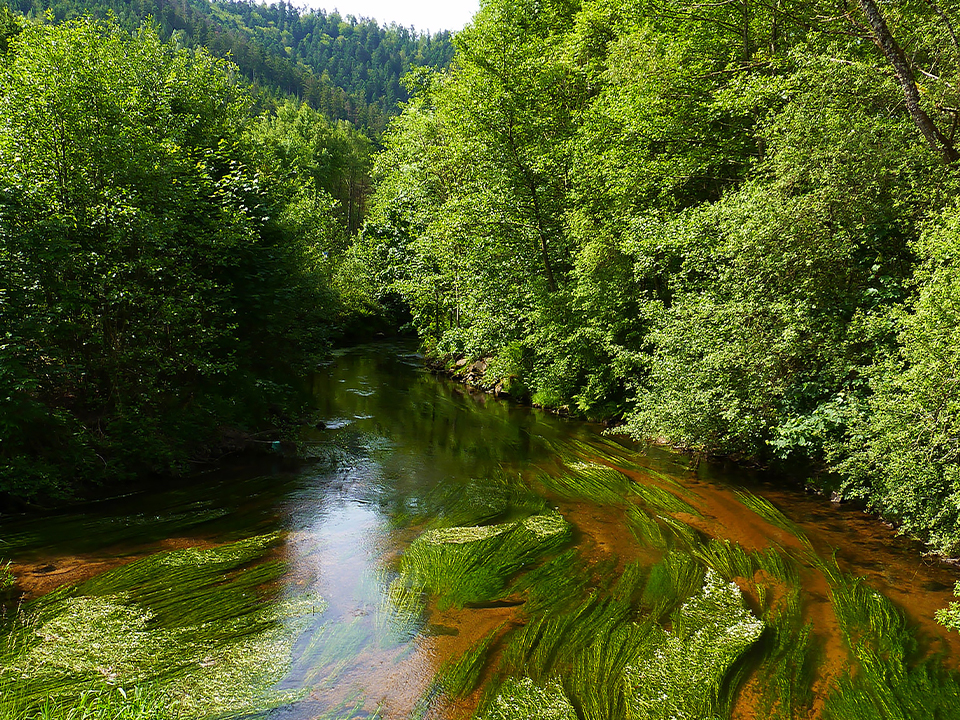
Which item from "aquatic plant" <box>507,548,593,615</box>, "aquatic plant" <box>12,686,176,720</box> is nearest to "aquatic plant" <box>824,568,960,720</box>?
"aquatic plant" <box>507,548,593,615</box>

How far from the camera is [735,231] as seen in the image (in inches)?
351

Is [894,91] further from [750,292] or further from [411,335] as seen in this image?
[411,335]

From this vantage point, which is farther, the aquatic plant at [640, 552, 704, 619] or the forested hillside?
the forested hillside

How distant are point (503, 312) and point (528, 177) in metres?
4.00

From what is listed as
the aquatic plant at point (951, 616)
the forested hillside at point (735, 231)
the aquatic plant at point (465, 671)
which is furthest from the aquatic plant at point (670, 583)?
the forested hillside at point (735, 231)

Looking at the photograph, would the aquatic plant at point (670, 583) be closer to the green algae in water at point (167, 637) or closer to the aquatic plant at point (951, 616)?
the aquatic plant at point (951, 616)

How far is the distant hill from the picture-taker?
8075 centimetres

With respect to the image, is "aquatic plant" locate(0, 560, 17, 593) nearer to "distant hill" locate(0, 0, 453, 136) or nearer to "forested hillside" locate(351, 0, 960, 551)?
"forested hillside" locate(351, 0, 960, 551)

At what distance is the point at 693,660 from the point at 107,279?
847 centimetres

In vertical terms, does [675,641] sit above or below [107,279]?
below

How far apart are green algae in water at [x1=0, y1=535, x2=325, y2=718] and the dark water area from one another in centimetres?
2

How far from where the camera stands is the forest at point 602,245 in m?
6.97

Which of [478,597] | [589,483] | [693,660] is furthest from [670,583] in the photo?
[589,483]

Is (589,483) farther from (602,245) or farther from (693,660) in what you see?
(602,245)
